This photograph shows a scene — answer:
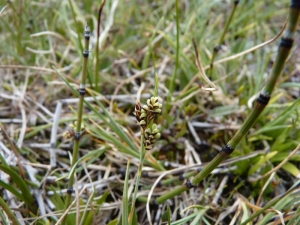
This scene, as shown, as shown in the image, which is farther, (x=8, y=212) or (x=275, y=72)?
(x=8, y=212)

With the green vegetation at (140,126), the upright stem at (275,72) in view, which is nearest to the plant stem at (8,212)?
the green vegetation at (140,126)

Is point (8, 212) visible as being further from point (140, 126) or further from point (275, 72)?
point (275, 72)

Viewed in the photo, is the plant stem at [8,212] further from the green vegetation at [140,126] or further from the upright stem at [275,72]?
the upright stem at [275,72]

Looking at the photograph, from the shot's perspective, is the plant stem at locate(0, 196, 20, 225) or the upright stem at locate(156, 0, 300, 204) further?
the plant stem at locate(0, 196, 20, 225)

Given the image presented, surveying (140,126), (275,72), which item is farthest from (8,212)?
(275,72)

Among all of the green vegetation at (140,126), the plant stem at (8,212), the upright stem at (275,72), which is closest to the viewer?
the upright stem at (275,72)

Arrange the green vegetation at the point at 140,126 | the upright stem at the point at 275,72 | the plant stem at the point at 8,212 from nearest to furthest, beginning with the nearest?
the upright stem at the point at 275,72, the plant stem at the point at 8,212, the green vegetation at the point at 140,126

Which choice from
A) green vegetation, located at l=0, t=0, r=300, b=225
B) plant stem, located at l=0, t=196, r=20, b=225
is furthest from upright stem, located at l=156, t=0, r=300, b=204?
plant stem, located at l=0, t=196, r=20, b=225

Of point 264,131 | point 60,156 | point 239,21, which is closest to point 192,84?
point 264,131

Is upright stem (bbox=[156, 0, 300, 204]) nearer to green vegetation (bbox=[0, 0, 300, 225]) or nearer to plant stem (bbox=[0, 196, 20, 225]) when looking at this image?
green vegetation (bbox=[0, 0, 300, 225])
